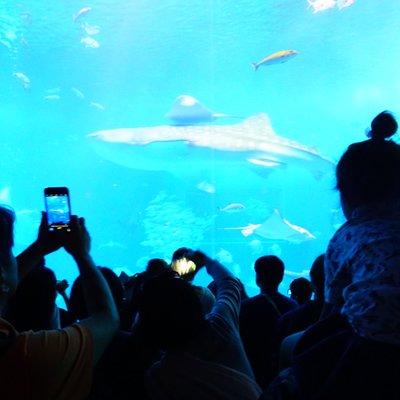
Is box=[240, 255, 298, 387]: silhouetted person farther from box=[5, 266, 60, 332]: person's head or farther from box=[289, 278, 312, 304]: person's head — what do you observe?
box=[5, 266, 60, 332]: person's head

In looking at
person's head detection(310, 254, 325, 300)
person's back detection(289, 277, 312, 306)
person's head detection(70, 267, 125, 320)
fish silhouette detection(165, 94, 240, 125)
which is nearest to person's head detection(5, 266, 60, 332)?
person's head detection(70, 267, 125, 320)

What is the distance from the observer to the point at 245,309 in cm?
211

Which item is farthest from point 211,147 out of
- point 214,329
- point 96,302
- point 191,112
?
point 96,302

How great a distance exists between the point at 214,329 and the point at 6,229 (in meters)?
0.66

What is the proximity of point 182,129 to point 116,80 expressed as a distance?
17.6 m

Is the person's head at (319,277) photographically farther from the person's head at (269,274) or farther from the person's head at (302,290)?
the person's head at (302,290)

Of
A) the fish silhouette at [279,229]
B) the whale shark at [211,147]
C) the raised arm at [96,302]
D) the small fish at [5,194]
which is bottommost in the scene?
the raised arm at [96,302]

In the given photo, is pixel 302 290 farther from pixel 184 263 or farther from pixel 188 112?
pixel 188 112

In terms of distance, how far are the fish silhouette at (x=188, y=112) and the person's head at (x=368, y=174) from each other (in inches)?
609

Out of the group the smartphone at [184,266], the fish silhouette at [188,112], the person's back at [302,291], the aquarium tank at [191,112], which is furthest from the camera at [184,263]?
the fish silhouette at [188,112]

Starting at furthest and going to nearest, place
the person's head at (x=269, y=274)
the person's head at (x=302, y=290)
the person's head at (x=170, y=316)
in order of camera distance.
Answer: the person's head at (x=302, y=290), the person's head at (x=269, y=274), the person's head at (x=170, y=316)

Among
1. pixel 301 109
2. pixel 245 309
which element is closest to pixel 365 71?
pixel 301 109

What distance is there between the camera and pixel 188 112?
17.0 meters

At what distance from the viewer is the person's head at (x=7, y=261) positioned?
3.19 feet
